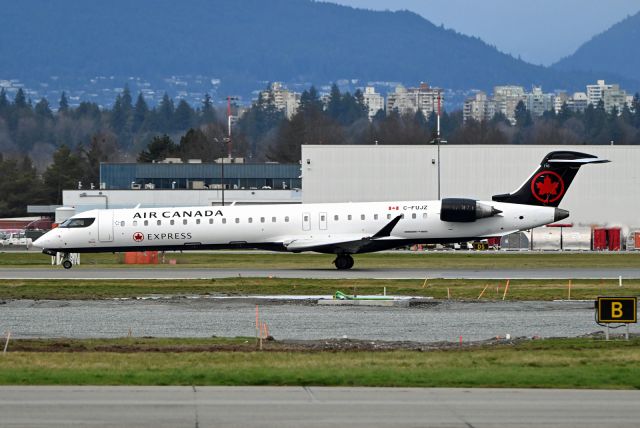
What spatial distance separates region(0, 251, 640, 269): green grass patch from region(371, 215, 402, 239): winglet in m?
3.28

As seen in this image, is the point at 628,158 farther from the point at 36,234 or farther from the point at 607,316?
the point at 607,316

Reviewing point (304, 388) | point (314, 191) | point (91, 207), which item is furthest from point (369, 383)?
point (91, 207)

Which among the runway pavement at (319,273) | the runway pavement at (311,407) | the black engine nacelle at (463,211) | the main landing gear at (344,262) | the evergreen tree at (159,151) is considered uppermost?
the evergreen tree at (159,151)

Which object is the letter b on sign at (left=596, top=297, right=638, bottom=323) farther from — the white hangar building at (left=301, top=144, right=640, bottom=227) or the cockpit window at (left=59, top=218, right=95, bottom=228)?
the white hangar building at (left=301, top=144, right=640, bottom=227)

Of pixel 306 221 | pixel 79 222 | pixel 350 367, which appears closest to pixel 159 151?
pixel 79 222

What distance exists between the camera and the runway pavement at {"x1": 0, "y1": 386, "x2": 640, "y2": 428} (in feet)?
55.6

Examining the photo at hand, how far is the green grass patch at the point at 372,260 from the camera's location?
57281 millimetres

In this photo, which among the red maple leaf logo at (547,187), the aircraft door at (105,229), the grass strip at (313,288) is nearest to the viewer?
the grass strip at (313,288)

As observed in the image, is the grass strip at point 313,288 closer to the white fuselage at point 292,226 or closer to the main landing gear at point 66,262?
the white fuselage at point 292,226

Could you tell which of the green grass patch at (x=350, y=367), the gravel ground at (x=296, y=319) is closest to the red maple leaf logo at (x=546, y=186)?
the gravel ground at (x=296, y=319)

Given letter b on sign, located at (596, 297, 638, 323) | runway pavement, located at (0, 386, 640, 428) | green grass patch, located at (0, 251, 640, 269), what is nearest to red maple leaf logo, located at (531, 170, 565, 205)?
green grass patch, located at (0, 251, 640, 269)

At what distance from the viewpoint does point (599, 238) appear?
3297 inches

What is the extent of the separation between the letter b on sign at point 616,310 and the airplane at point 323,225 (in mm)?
26069

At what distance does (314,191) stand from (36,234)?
21964 mm
